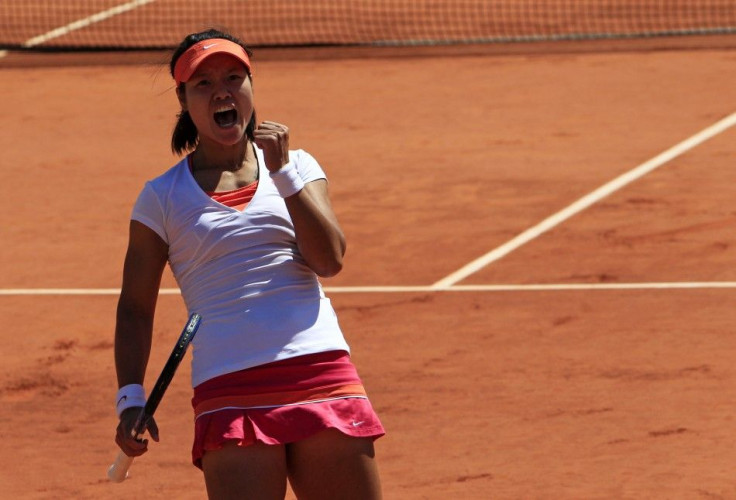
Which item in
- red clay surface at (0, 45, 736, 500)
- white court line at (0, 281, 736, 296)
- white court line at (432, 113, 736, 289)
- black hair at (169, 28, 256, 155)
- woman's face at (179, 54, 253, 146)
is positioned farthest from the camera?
white court line at (432, 113, 736, 289)

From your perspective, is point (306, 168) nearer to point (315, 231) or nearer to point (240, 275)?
point (315, 231)

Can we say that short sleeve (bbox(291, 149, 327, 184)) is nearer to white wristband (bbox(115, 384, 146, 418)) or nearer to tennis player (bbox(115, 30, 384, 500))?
tennis player (bbox(115, 30, 384, 500))

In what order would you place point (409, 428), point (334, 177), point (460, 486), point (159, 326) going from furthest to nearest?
1. point (334, 177)
2. point (159, 326)
3. point (409, 428)
4. point (460, 486)

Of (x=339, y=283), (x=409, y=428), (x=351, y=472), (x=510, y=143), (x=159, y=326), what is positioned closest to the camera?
(x=351, y=472)

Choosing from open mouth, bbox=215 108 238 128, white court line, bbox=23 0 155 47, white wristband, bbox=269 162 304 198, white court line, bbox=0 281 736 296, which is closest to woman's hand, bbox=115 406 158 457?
white wristband, bbox=269 162 304 198

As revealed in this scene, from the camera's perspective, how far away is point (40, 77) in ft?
60.5

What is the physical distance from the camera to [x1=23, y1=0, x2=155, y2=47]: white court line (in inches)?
810

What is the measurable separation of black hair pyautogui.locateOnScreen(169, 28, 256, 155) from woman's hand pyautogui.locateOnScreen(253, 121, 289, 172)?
315 mm

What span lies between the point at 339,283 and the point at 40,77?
924 centimetres

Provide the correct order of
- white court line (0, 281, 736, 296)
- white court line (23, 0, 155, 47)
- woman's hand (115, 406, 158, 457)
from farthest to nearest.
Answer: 1. white court line (23, 0, 155, 47)
2. white court line (0, 281, 736, 296)
3. woman's hand (115, 406, 158, 457)

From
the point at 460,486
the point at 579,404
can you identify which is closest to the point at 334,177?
the point at 579,404

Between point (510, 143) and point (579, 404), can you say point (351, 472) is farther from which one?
point (510, 143)

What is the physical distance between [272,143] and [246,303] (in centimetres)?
47

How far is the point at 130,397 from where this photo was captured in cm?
440
